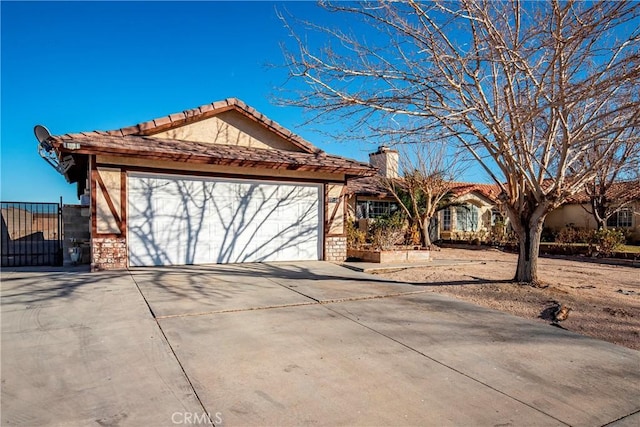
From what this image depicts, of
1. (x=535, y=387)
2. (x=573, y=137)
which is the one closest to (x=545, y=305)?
(x=573, y=137)

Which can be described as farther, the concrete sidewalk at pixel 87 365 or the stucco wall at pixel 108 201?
the stucco wall at pixel 108 201

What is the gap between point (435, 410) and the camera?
315 centimetres

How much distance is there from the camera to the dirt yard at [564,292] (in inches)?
227

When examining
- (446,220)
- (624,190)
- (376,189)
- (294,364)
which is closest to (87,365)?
(294,364)

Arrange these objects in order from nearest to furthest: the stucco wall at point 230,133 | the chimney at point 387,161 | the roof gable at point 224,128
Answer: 1. the roof gable at point 224,128
2. the stucco wall at point 230,133
3. the chimney at point 387,161

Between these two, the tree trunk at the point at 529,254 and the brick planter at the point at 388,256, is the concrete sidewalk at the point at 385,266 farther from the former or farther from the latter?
the tree trunk at the point at 529,254

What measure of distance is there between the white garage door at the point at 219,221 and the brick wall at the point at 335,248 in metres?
0.30

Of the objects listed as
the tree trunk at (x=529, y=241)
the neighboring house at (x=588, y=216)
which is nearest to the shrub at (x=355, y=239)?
the tree trunk at (x=529, y=241)

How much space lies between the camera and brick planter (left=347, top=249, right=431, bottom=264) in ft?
39.1

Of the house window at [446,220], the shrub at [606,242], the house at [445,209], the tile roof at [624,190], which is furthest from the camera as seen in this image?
the house window at [446,220]

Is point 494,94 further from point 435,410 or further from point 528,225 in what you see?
point 435,410

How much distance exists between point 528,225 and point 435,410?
21.3 feet

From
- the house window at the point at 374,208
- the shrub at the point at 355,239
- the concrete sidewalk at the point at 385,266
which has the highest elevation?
the house window at the point at 374,208

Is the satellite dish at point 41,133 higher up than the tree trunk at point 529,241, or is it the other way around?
the satellite dish at point 41,133
